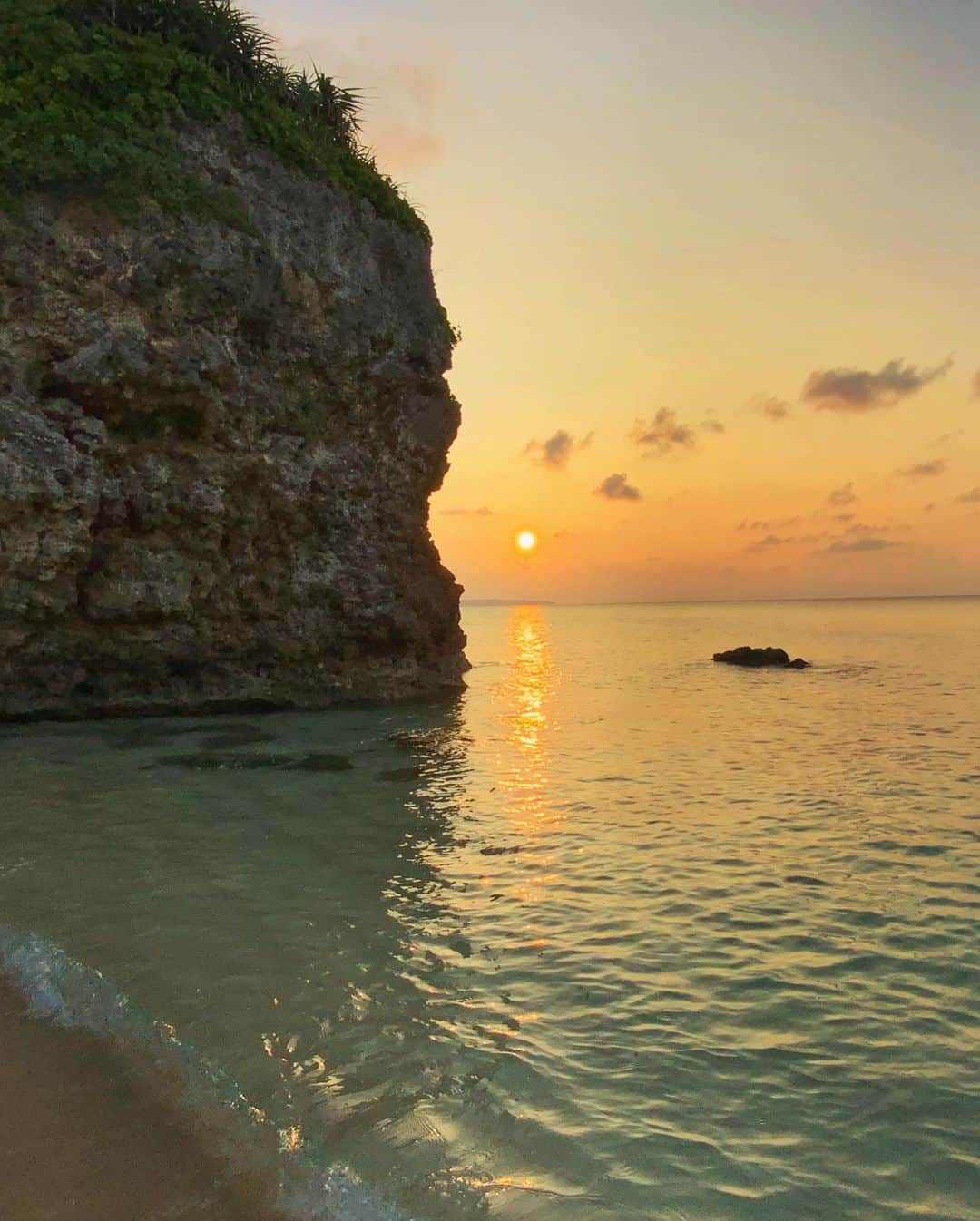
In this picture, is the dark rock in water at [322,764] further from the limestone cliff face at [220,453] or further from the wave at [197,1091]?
the wave at [197,1091]

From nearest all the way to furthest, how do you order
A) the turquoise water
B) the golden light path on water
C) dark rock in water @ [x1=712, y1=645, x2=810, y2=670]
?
1. the turquoise water
2. the golden light path on water
3. dark rock in water @ [x1=712, y1=645, x2=810, y2=670]

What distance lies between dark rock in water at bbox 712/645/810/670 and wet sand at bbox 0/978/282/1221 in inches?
1420

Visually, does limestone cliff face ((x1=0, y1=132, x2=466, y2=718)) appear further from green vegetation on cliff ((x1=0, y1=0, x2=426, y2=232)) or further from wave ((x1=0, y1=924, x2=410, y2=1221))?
wave ((x1=0, y1=924, x2=410, y2=1221))

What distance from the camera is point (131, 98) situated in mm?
16125

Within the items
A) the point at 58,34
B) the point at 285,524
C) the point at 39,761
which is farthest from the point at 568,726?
the point at 58,34

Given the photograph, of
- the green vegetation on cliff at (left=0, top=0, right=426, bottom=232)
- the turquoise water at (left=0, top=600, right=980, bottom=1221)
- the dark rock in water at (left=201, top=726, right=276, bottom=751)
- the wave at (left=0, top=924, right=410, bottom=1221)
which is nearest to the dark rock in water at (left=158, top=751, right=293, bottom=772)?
the turquoise water at (left=0, top=600, right=980, bottom=1221)

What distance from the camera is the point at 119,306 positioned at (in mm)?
15641

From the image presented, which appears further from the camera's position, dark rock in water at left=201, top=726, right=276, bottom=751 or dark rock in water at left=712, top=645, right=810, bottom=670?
dark rock in water at left=712, top=645, right=810, bottom=670

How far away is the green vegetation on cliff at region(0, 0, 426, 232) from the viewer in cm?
1509

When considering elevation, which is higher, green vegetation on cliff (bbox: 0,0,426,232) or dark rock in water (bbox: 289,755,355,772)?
green vegetation on cliff (bbox: 0,0,426,232)

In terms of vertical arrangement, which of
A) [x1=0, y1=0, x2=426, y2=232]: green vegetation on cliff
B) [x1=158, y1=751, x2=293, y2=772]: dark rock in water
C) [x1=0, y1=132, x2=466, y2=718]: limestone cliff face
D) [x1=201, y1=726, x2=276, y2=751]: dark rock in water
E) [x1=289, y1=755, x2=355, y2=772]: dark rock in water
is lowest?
[x1=289, y1=755, x2=355, y2=772]: dark rock in water

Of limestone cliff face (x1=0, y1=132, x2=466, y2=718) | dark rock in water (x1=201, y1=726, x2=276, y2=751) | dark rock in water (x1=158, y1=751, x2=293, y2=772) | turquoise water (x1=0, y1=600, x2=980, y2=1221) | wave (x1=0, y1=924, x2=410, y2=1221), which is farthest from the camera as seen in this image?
limestone cliff face (x1=0, y1=132, x2=466, y2=718)

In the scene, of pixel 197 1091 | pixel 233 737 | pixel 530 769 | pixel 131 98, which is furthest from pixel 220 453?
pixel 197 1091

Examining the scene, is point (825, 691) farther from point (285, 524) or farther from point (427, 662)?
point (285, 524)
